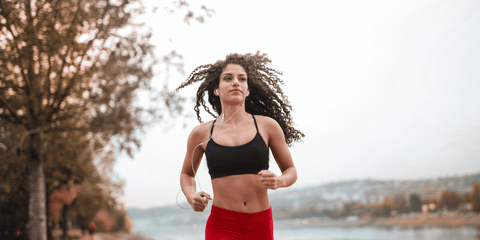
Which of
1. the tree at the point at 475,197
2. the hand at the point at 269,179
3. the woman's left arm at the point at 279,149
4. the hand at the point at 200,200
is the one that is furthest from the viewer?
the tree at the point at 475,197

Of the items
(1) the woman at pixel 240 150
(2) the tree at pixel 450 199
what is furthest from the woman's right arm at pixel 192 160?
(2) the tree at pixel 450 199

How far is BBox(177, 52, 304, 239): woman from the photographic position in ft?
8.56

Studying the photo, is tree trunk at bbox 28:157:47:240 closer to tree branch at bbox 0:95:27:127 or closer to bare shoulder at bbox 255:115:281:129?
tree branch at bbox 0:95:27:127

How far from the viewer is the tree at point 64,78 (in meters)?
9.41

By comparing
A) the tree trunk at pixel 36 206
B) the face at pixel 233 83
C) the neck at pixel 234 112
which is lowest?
the tree trunk at pixel 36 206

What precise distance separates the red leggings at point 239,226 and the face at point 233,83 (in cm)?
94

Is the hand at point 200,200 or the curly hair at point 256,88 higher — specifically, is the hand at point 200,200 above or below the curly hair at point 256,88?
below

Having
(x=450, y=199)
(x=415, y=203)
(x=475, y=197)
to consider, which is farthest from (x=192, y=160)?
(x=415, y=203)

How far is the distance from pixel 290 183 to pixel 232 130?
665mm

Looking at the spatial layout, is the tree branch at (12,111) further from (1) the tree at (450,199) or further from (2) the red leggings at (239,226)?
(1) the tree at (450,199)

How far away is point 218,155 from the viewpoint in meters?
2.71

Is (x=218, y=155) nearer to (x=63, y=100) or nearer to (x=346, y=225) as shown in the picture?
(x=63, y=100)

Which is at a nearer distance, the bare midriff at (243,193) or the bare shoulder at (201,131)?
the bare midriff at (243,193)

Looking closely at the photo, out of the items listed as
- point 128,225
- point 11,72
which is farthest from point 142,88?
point 128,225
